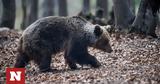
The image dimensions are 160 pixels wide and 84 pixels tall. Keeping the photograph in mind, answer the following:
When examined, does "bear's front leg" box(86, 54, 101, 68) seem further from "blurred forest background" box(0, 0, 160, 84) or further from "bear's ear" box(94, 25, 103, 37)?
"bear's ear" box(94, 25, 103, 37)

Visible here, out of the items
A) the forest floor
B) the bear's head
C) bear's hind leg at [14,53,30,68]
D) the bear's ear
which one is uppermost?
the bear's ear

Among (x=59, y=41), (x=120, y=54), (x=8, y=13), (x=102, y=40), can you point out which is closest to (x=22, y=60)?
(x=59, y=41)

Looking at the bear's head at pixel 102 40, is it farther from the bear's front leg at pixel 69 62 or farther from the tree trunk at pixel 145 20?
the tree trunk at pixel 145 20

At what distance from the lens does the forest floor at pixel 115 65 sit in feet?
36.5

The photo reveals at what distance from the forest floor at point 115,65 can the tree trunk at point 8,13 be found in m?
2.39

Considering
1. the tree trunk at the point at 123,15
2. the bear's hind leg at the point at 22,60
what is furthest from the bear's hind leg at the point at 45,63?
the tree trunk at the point at 123,15

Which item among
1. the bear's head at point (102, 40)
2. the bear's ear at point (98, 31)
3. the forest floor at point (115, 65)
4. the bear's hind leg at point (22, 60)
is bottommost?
the forest floor at point (115, 65)

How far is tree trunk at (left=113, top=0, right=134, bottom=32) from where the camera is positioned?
60.0 feet

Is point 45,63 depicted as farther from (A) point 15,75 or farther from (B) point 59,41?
(A) point 15,75

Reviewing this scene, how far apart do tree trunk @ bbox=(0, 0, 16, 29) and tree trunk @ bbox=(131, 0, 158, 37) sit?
20.0 feet

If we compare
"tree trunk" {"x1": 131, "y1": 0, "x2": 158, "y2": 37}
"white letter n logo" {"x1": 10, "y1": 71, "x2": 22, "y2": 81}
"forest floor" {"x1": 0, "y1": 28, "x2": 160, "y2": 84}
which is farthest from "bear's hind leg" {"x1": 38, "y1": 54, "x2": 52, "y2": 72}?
"tree trunk" {"x1": 131, "y1": 0, "x2": 158, "y2": 37}

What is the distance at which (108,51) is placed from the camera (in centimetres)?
1410

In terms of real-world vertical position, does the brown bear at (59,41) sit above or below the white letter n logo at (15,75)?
above

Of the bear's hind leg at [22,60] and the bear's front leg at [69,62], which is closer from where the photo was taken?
the bear's hind leg at [22,60]
